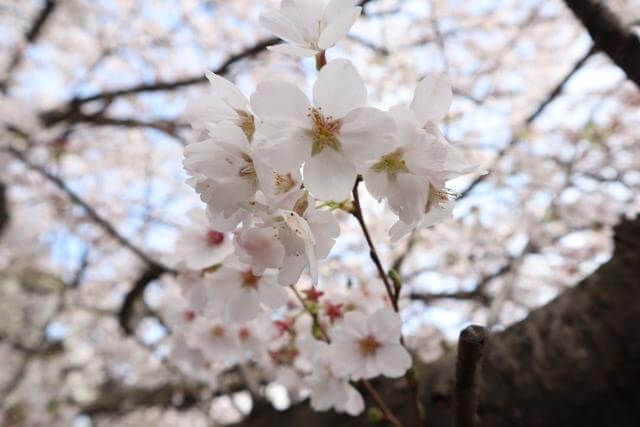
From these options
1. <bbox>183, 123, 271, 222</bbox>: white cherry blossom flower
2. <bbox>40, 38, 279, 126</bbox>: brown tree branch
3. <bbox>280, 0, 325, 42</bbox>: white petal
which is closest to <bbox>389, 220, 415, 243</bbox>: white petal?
<bbox>183, 123, 271, 222</bbox>: white cherry blossom flower

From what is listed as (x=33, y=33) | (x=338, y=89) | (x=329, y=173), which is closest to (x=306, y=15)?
(x=338, y=89)

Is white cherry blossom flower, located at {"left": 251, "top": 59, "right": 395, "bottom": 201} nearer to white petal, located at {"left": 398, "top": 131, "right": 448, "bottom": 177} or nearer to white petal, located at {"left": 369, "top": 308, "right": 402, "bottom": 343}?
white petal, located at {"left": 398, "top": 131, "right": 448, "bottom": 177}

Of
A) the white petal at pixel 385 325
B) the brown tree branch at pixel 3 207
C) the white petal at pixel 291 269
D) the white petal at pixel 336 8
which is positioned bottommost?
the brown tree branch at pixel 3 207

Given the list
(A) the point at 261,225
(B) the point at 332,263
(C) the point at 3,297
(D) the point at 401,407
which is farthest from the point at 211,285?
(C) the point at 3,297

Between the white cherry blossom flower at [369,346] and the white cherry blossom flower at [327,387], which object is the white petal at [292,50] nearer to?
the white cherry blossom flower at [369,346]

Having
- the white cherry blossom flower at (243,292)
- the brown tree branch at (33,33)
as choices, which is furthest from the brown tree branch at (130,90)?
the white cherry blossom flower at (243,292)
